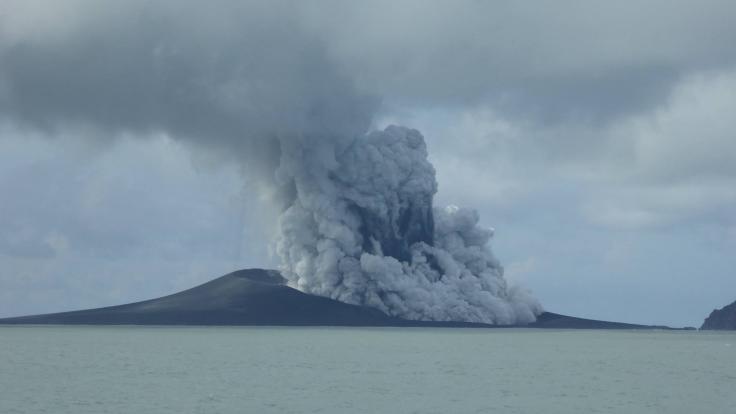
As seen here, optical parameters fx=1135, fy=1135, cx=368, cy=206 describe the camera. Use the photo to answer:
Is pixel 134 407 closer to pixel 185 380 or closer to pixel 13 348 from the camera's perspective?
pixel 185 380

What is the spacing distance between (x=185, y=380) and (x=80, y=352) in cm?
5058

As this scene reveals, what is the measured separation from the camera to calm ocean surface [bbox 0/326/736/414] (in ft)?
236

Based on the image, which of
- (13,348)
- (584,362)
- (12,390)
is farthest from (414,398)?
(13,348)

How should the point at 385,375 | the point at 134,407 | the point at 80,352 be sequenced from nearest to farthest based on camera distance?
the point at 134,407 < the point at 385,375 < the point at 80,352

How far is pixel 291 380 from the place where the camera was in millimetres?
90562

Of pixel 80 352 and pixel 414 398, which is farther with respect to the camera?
pixel 80 352

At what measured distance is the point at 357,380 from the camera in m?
90.6

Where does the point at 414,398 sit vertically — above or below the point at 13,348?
below

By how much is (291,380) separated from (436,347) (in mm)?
62884

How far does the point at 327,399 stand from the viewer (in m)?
75.5

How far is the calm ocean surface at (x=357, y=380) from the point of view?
2830 inches

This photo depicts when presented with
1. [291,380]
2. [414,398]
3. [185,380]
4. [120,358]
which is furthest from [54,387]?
[120,358]

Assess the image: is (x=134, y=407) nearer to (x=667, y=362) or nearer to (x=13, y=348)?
(x=667, y=362)

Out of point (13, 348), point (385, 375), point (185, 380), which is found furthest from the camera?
point (13, 348)
